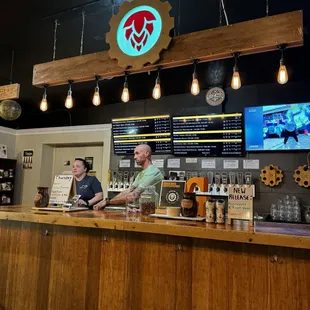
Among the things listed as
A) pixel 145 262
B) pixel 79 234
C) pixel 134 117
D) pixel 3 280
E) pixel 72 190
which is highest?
pixel 134 117

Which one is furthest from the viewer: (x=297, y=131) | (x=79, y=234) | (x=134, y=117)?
(x=134, y=117)

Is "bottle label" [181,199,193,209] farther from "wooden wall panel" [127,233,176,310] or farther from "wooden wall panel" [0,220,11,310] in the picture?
"wooden wall panel" [0,220,11,310]

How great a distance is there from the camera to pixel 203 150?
400cm

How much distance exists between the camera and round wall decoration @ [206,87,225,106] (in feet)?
13.4

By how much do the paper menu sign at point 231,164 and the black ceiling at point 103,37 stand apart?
1061 millimetres

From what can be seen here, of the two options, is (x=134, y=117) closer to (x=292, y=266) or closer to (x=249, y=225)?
(x=249, y=225)

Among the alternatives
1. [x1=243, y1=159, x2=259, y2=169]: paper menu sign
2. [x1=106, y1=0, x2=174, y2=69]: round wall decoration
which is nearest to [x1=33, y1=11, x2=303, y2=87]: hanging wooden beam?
[x1=106, y1=0, x2=174, y2=69]: round wall decoration

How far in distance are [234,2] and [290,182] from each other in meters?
2.31

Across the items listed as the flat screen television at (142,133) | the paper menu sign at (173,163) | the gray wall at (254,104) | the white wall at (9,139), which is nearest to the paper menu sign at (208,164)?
the gray wall at (254,104)

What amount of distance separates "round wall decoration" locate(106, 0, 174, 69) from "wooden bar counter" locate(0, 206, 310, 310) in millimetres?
1314

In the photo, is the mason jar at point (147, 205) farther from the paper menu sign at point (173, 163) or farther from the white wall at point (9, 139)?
the white wall at point (9, 139)

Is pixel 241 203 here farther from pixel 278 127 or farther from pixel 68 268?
pixel 278 127

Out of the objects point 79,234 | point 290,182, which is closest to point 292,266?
point 79,234

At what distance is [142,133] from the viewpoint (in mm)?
4426
